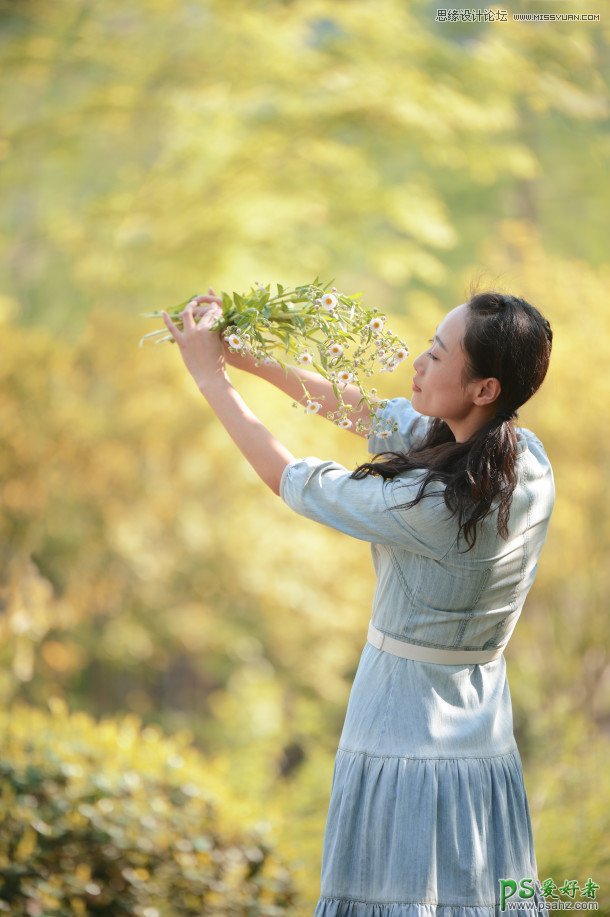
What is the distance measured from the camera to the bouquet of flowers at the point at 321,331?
4.36ft

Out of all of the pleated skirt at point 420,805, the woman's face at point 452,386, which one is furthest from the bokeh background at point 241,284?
the woman's face at point 452,386

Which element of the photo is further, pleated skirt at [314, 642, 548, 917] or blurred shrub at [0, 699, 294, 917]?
blurred shrub at [0, 699, 294, 917]

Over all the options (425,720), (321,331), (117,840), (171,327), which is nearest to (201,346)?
(171,327)

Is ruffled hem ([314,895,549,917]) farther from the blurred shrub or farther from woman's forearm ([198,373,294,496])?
the blurred shrub

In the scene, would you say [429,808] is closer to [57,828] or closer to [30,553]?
[57,828]

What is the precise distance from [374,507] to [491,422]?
0.20 meters

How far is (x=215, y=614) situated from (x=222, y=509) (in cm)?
68

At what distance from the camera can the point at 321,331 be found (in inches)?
53.7

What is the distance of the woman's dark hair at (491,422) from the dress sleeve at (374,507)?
0.01 metres

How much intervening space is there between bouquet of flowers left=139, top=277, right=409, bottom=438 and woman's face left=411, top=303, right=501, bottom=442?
0.05 m

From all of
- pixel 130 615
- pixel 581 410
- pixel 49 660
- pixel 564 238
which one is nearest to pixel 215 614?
pixel 130 615

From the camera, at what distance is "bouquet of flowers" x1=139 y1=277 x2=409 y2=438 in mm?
1328

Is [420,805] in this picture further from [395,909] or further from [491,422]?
[491,422]

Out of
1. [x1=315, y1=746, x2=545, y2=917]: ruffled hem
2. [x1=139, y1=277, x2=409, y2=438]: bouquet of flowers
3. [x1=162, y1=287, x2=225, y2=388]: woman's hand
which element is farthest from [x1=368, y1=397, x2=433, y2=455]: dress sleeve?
[x1=315, y1=746, x2=545, y2=917]: ruffled hem
